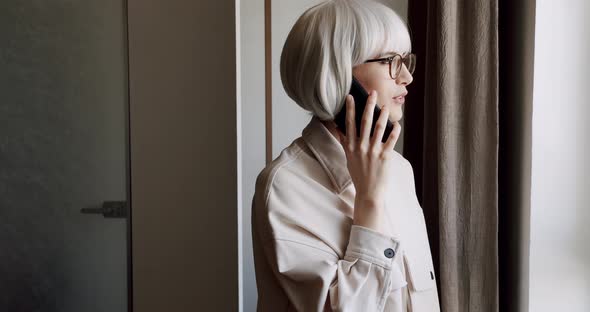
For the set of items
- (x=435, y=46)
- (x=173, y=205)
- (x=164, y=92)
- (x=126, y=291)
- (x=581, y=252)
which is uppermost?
(x=435, y=46)

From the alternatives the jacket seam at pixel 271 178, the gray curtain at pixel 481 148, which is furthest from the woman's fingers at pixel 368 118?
the gray curtain at pixel 481 148

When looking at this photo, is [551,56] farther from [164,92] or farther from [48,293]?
Result: [48,293]

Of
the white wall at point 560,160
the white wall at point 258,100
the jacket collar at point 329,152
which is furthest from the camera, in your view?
the white wall at point 258,100

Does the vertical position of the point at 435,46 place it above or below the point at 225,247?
above

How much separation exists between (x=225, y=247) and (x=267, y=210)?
0.47 metres

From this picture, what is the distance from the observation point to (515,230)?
1.20 meters

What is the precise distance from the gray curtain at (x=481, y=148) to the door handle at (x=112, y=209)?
31.3 inches

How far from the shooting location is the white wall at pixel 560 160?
110cm

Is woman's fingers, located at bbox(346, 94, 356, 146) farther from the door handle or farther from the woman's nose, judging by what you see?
the door handle

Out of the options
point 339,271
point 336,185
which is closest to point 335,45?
point 336,185

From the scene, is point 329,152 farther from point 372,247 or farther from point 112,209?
point 112,209

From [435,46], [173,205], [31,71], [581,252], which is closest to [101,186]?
[173,205]

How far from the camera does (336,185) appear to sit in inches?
33.4

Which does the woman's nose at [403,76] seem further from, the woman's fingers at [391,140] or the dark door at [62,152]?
the dark door at [62,152]
